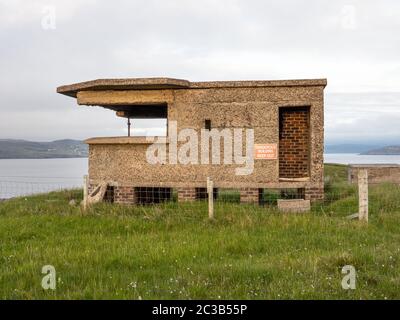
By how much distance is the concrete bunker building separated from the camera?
1235cm

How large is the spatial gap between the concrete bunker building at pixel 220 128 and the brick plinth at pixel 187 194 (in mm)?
29

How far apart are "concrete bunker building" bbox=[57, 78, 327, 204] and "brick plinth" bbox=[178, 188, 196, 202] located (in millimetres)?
29

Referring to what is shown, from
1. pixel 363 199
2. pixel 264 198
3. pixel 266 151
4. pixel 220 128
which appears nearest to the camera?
pixel 363 199

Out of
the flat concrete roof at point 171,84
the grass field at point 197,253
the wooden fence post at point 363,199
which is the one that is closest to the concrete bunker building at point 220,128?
the flat concrete roof at point 171,84

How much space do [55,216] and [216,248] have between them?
4.66 m

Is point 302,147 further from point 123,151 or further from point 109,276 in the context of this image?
point 109,276

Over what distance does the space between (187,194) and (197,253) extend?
594 centimetres

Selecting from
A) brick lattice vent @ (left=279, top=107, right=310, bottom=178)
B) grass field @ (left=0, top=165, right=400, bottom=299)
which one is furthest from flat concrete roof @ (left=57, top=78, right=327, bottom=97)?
grass field @ (left=0, top=165, right=400, bottom=299)

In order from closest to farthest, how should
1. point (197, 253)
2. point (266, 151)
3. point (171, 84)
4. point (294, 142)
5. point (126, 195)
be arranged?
1. point (197, 253)
2. point (171, 84)
3. point (266, 151)
4. point (126, 195)
5. point (294, 142)

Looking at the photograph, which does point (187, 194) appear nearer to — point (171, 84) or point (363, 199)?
point (171, 84)

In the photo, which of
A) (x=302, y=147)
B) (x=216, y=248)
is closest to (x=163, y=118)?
(x=302, y=147)

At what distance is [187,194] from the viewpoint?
12.7m

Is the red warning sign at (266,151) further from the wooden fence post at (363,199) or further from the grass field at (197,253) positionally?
the wooden fence post at (363,199)

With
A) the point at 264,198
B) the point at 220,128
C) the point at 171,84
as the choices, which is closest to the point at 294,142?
the point at 264,198
